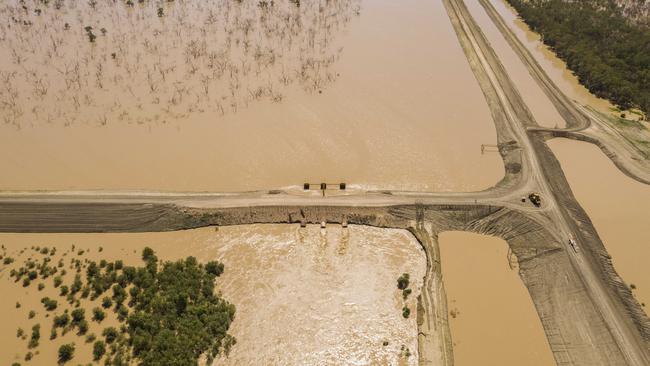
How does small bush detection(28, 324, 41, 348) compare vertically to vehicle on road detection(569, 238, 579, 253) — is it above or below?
below

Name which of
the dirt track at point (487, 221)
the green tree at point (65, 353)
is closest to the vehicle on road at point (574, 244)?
the dirt track at point (487, 221)

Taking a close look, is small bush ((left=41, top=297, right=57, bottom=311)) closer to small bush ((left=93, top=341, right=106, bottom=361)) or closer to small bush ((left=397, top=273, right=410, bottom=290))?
small bush ((left=93, top=341, right=106, bottom=361))

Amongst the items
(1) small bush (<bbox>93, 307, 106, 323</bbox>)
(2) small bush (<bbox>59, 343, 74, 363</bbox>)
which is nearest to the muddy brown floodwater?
(1) small bush (<bbox>93, 307, 106, 323</bbox>)

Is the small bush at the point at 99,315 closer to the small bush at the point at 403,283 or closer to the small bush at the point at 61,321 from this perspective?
the small bush at the point at 61,321

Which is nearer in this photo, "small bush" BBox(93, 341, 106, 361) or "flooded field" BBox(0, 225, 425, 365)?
"small bush" BBox(93, 341, 106, 361)

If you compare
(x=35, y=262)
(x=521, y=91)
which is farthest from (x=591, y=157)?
(x=35, y=262)
